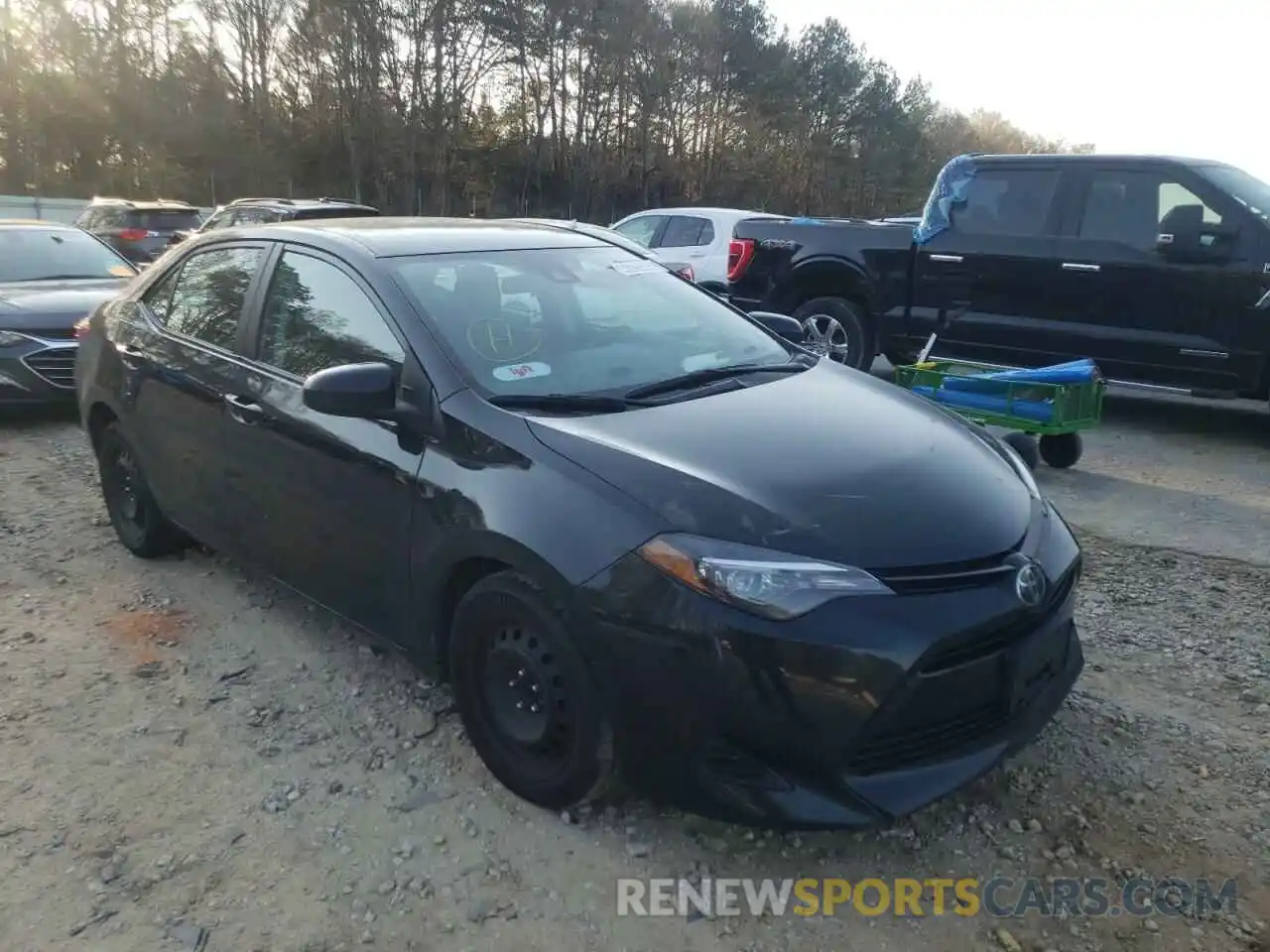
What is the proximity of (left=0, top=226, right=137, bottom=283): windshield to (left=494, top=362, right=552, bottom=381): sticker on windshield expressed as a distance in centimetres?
702

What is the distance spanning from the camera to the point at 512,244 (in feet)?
12.5

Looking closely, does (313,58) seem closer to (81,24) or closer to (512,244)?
(81,24)

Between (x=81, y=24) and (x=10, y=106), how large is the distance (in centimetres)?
350

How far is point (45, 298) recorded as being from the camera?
25.4ft

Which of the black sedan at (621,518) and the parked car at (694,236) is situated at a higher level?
the parked car at (694,236)

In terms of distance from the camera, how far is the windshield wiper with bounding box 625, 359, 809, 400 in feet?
10.6

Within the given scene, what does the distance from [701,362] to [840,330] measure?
18.1 ft

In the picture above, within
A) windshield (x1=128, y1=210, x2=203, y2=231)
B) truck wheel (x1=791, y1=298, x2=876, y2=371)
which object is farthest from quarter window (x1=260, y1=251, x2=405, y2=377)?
windshield (x1=128, y1=210, x2=203, y2=231)

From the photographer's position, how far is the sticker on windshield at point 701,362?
11.4ft

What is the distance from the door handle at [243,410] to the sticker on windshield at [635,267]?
143cm

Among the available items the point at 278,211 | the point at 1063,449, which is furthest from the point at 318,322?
the point at 278,211

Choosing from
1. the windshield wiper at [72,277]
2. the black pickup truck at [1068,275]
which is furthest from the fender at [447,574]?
the windshield wiper at [72,277]

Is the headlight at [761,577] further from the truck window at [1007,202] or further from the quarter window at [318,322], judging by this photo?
the truck window at [1007,202]

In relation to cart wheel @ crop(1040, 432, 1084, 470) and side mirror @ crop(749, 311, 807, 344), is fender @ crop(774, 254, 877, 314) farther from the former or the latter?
side mirror @ crop(749, 311, 807, 344)
